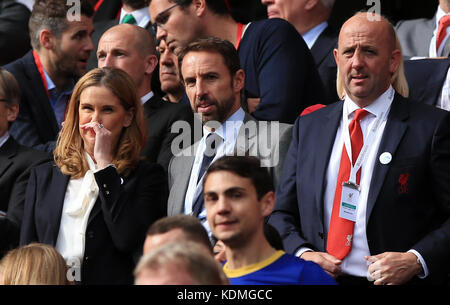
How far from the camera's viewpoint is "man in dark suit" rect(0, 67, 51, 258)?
16.8 ft

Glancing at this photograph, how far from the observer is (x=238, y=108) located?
5191mm

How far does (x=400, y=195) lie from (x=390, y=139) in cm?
30

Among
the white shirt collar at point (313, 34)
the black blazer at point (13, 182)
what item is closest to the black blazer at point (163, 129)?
the black blazer at point (13, 182)

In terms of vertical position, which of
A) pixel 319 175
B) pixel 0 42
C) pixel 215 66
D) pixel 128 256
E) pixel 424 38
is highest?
pixel 0 42

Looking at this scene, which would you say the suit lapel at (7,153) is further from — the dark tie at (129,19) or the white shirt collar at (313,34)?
the white shirt collar at (313,34)

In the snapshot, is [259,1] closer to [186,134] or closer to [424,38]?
[424,38]

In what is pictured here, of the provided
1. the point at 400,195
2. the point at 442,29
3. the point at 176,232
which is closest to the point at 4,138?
the point at 176,232

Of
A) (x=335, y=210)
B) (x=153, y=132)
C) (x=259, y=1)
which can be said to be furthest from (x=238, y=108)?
(x=259, y=1)

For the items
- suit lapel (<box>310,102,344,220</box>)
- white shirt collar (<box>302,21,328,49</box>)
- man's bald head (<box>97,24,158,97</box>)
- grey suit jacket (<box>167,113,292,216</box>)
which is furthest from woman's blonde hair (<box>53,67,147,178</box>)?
white shirt collar (<box>302,21,328,49</box>)

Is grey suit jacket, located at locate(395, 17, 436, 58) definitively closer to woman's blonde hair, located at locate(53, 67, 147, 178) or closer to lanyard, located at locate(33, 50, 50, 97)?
woman's blonde hair, located at locate(53, 67, 147, 178)

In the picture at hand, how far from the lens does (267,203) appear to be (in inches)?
160

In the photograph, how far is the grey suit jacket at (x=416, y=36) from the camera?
652cm

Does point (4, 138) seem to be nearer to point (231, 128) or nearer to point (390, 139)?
point (231, 128)

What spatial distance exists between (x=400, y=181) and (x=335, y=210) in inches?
14.0
